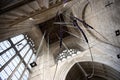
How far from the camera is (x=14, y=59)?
897 cm

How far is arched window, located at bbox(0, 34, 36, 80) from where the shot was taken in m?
7.67

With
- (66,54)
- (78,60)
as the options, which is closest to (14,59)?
(66,54)

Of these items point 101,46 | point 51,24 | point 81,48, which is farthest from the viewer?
point 51,24

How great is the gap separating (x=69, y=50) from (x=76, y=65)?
138 cm

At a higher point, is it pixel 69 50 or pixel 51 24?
pixel 51 24

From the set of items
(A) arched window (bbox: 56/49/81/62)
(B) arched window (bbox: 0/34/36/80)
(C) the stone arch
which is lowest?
(C) the stone arch

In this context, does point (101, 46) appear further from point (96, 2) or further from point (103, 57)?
point (96, 2)

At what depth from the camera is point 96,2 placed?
9055 millimetres

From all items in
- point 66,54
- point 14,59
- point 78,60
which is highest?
point 14,59

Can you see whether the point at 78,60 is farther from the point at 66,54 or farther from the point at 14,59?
the point at 14,59

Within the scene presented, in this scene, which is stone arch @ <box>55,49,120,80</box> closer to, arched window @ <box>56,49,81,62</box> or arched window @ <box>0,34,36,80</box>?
arched window @ <box>56,49,81,62</box>

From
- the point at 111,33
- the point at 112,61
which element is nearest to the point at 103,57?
the point at 112,61

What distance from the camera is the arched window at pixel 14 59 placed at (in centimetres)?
767

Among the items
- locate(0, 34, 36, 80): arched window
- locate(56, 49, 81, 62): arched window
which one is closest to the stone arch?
locate(56, 49, 81, 62): arched window
